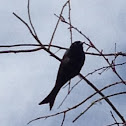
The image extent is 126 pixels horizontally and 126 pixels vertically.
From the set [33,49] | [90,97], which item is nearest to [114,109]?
[90,97]

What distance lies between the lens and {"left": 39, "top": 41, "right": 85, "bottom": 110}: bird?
2.89 metres

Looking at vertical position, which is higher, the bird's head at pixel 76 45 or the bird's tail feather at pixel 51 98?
the bird's head at pixel 76 45

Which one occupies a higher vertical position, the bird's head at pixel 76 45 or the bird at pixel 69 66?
the bird's head at pixel 76 45

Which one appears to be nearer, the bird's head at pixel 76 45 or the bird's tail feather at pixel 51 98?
the bird's tail feather at pixel 51 98

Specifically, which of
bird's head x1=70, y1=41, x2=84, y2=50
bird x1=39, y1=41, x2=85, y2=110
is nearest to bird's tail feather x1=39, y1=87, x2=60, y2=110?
bird x1=39, y1=41, x2=85, y2=110

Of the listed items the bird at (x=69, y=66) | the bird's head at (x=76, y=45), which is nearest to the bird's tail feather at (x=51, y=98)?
the bird at (x=69, y=66)

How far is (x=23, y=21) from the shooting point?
2.44 m

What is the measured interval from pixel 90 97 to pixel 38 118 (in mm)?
440

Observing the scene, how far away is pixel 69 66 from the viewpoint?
9.60ft

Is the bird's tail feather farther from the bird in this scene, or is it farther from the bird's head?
the bird's head

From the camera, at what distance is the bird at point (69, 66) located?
9.49 ft

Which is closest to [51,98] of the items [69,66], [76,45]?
[69,66]

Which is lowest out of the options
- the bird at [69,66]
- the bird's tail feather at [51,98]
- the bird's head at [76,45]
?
the bird's tail feather at [51,98]

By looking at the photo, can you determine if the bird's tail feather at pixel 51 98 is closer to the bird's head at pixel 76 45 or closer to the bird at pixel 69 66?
the bird at pixel 69 66
